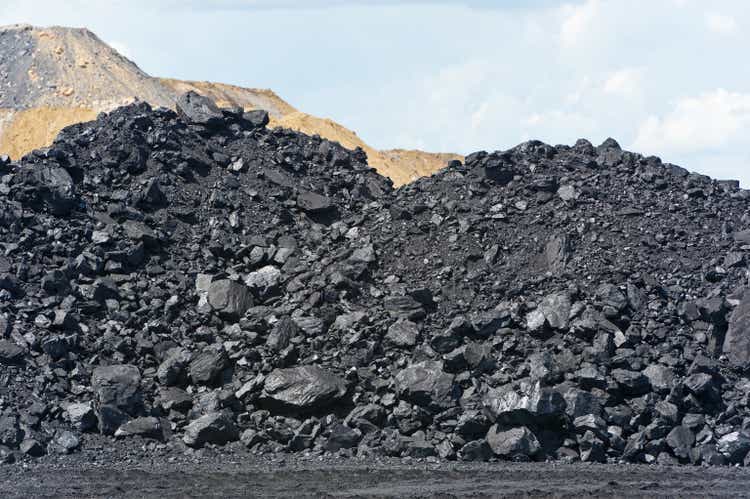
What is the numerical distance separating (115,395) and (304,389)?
3954 mm

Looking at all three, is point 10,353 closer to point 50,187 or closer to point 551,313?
point 50,187

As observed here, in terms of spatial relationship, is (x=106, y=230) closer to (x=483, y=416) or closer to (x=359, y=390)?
(x=359, y=390)

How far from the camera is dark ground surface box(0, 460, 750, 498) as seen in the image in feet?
47.1

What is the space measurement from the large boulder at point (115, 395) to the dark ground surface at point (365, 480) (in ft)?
4.30

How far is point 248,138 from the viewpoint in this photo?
29438 millimetres

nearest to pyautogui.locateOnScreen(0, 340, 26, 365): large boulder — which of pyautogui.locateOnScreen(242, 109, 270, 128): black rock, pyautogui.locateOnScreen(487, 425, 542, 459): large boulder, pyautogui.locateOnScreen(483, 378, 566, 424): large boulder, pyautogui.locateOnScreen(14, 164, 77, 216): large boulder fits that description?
pyautogui.locateOnScreen(14, 164, 77, 216): large boulder

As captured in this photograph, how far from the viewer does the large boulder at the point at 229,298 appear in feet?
70.0

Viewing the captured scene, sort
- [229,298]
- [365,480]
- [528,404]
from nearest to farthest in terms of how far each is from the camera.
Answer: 1. [365,480]
2. [528,404]
3. [229,298]

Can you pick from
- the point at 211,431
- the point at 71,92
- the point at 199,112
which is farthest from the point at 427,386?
the point at 71,92

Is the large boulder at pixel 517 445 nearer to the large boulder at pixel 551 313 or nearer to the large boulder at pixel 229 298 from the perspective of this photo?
the large boulder at pixel 551 313

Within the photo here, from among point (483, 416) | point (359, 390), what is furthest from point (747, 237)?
point (359, 390)

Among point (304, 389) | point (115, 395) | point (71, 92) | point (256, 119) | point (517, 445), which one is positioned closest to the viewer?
point (517, 445)

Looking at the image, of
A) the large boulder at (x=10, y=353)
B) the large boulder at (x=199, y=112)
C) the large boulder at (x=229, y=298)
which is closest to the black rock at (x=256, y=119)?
the large boulder at (x=199, y=112)

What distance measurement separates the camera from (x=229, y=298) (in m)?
21.5
